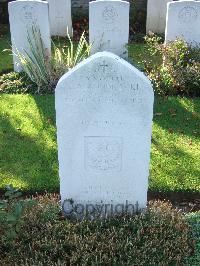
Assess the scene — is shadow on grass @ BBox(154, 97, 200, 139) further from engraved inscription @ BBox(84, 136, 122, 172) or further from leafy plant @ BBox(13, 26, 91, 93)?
engraved inscription @ BBox(84, 136, 122, 172)

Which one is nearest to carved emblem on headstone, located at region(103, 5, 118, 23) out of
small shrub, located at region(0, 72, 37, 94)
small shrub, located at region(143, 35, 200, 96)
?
small shrub, located at region(143, 35, 200, 96)

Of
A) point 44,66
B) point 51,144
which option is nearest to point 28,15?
point 44,66

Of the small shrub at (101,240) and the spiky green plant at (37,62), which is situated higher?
the spiky green plant at (37,62)

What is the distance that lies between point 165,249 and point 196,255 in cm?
34

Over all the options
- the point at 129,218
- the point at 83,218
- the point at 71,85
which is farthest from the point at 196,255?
the point at 71,85

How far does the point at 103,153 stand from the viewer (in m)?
4.23

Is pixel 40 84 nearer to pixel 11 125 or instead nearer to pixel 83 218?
pixel 11 125

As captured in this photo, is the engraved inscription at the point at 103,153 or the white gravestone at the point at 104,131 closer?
the white gravestone at the point at 104,131

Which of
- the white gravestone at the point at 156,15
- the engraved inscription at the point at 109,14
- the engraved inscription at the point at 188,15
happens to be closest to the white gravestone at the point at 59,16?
the white gravestone at the point at 156,15

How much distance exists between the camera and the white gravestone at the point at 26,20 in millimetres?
7699

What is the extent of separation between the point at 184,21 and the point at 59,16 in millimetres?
3586

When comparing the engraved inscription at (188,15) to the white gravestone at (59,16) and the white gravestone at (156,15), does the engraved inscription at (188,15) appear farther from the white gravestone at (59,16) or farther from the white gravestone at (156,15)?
the white gravestone at (59,16)

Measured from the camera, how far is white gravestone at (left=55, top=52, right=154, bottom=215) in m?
3.84

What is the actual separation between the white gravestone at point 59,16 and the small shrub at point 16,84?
2.79 meters
